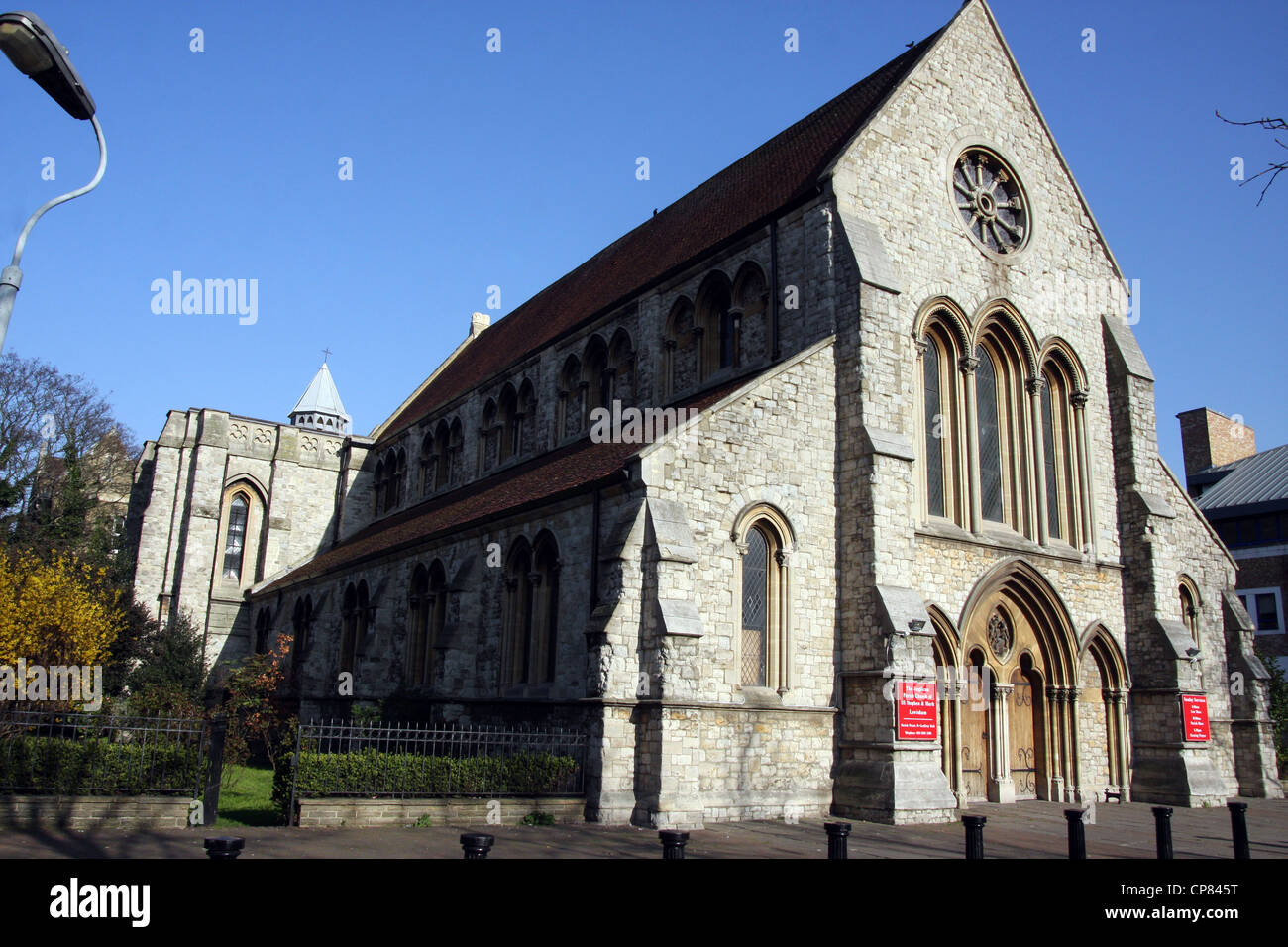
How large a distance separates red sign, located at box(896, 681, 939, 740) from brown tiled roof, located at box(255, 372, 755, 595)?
554cm

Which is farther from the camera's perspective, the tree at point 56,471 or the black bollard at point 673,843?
the tree at point 56,471

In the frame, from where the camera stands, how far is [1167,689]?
19.4 metres

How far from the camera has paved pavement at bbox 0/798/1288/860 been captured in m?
11.2

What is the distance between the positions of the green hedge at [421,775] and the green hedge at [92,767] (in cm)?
134

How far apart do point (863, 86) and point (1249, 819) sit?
16900mm

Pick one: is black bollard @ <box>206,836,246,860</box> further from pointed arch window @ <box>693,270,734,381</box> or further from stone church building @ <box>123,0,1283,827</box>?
pointed arch window @ <box>693,270,734,381</box>

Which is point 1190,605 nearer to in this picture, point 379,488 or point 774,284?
point 774,284

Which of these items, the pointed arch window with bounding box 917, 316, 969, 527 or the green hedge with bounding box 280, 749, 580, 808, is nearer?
the green hedge with bounding box 280, 749, 580, 808

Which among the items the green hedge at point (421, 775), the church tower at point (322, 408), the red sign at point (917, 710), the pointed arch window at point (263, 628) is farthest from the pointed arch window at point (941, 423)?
the church tower at point (322, 408)

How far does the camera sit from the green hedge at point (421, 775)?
44.0 feet

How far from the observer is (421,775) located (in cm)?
1406

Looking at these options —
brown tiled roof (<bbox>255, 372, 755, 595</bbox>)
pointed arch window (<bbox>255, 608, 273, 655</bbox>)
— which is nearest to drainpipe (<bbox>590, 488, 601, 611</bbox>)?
brown tiled roof (<bbox>255, 372, 755, 595</bbox>)

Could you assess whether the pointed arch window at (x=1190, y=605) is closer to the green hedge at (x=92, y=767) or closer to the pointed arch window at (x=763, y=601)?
the pointed arch window at (x=763, y=601)
